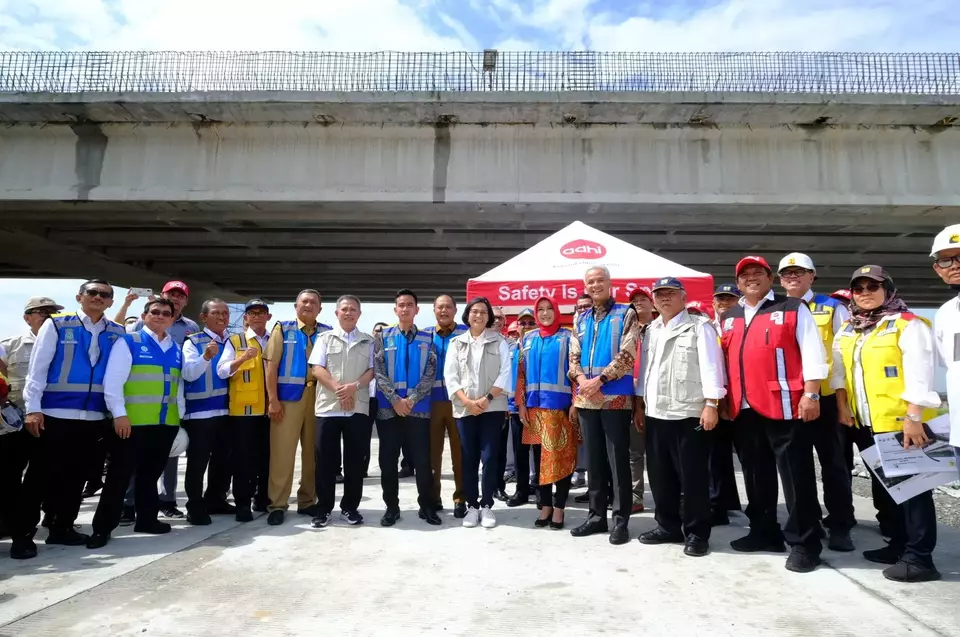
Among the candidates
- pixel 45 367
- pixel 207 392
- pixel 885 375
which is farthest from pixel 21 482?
pixel 885 375

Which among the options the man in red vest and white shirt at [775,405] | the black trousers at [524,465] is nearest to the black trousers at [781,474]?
the man in red vest and white shirt at [775,405]

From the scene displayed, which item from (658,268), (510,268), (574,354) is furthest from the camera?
(510,268)

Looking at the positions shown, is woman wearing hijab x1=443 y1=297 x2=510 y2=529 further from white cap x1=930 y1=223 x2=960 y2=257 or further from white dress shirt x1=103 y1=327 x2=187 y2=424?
white cap x1=930 y1=223 x2=960 y2=257

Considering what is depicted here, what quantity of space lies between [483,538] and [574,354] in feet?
5.01

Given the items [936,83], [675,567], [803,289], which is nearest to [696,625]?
[675,567]

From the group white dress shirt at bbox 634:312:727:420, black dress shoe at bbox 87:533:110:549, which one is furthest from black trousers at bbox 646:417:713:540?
black dress shoe at bbox 87:533:110:549

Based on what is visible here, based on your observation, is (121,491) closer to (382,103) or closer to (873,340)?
(873,340)

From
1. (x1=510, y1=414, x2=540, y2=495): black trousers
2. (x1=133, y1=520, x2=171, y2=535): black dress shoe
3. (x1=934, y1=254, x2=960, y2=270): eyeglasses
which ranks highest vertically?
(x1=934, y1=254, x2=960, y2=270): eyeglasses

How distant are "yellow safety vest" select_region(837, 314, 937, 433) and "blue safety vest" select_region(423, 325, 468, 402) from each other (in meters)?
2.94

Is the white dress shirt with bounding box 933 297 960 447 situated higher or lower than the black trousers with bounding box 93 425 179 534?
higher

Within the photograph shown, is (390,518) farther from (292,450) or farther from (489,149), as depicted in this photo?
(489,149)

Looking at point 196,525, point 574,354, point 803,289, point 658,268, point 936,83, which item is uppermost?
point 936,83

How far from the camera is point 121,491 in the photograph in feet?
13.4

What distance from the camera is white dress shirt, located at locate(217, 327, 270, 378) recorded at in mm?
4645
